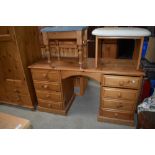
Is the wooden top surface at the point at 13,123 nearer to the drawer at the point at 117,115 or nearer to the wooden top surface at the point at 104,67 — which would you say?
the wooden top surface at the point at 104,67

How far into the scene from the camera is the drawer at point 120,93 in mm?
1481

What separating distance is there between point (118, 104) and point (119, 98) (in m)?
0.09

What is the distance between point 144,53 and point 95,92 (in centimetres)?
112

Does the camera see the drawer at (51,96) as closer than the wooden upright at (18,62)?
No

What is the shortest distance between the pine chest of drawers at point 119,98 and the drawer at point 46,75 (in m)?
0.60

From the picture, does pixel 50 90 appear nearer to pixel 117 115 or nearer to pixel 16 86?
pixel 16 86

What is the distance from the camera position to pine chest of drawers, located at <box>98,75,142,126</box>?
4.70ft

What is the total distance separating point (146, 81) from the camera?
168cm

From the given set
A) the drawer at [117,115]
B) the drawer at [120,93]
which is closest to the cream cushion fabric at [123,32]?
the drawer at [120,93]

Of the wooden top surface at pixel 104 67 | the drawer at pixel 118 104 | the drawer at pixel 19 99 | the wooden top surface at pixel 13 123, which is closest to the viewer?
the wooden top surface at pixel 13 123

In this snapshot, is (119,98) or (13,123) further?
(119,98)

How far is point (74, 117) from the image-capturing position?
1.89m

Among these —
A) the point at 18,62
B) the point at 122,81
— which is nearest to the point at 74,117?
the point at 122,81
